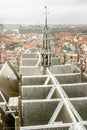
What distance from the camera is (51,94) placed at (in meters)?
21.5

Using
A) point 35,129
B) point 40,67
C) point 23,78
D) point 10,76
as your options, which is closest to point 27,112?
point 35,129

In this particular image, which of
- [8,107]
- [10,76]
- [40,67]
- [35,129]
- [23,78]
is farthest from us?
[40,67]

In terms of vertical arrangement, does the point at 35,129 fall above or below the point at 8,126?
above

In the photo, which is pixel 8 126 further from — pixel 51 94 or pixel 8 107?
pixel 51 94

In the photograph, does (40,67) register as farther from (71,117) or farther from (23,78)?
(71,117)

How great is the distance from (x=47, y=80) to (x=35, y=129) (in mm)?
12353

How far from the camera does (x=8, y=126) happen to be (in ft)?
61.1

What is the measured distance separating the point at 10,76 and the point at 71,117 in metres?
12.7

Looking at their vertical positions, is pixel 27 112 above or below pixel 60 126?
below

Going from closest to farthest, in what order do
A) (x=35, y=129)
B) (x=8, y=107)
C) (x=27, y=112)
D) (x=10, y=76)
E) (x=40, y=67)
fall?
(x=35, y=129) < (x=27, y=112) < (x=8, y=107) < (x=10, y=76) < (x=40, y=67)

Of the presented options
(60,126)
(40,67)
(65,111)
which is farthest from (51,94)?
(40,67)

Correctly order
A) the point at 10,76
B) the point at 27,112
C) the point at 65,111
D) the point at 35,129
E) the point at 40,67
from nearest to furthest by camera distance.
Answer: the point at 35,129
the point at 65,111
the point at 27,112
the point at 10,76
the point at 40,67

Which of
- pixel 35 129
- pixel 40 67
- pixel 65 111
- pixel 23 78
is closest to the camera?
pixel 35 129

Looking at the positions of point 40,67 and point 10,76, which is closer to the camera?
point 10,76
